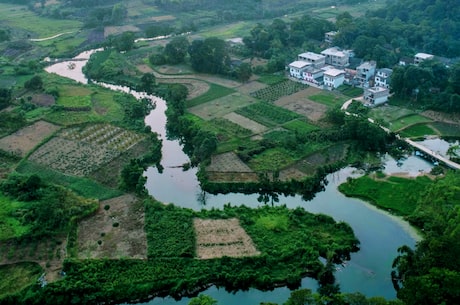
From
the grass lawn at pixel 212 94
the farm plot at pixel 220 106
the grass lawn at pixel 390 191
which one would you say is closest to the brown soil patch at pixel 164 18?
the grass lawn at pixel 212 94

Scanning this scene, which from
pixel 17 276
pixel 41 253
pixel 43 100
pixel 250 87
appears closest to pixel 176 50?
pixel 250 87

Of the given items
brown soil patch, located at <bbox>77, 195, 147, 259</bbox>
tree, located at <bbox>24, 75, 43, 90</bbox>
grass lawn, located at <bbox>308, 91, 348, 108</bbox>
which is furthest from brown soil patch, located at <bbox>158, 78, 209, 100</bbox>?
brown soil patch, located at <bbox>77, 195, 147, 259</bbox>

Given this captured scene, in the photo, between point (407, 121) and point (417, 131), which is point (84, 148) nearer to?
point (407, 121)

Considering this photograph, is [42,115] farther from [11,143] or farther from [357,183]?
[357,183]

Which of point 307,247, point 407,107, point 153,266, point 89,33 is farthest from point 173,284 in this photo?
point 89,33

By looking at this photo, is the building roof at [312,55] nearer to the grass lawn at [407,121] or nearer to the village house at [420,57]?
the village house at [420,57]

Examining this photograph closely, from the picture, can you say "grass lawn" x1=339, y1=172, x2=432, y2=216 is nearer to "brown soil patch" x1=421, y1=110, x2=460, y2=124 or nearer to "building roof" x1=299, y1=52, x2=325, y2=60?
"brown soil patch" x1=421, y1=110, x2=460, y2=124
